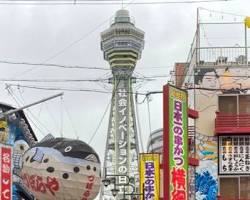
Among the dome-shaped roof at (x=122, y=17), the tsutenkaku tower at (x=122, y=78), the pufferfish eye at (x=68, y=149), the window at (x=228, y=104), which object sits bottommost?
the pufferfish eye at (x=68, y=149)

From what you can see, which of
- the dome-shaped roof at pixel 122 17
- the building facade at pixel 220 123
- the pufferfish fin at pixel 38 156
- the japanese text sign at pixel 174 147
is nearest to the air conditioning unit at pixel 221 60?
the building facade at pixel 220 123

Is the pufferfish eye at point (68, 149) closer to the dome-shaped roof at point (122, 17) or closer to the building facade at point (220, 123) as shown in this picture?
the building facade at point (220, 123)

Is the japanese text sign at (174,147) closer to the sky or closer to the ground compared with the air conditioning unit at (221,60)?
closer to the ground

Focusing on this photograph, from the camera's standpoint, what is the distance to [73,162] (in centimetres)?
2694

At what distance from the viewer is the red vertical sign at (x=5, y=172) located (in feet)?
111

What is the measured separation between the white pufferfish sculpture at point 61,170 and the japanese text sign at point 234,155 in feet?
33.3

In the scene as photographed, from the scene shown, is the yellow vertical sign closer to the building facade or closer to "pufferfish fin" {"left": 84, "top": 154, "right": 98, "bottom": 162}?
the building facade

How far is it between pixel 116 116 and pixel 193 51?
130704 mm

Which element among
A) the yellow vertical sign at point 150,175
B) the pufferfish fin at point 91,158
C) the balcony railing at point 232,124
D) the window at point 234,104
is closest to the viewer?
the pufferfish fin at point 91,158

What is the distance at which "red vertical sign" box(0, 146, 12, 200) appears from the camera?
1331 inches

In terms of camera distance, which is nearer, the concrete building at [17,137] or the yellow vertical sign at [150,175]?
the yellow vertical sign at [150,175]

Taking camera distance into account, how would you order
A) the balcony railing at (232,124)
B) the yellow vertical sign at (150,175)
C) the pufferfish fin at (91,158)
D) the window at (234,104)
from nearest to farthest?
the pufferfish fin at (91,158) → the balcony railing at (232,124) → the window at (234,104) → the yellow vertical sign at (150,175)

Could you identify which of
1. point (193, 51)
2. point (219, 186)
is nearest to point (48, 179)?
point (219, 186)

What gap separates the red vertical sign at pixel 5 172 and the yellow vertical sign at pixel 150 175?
6838 millimetres
